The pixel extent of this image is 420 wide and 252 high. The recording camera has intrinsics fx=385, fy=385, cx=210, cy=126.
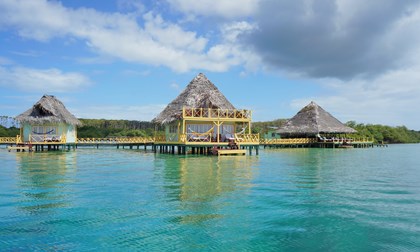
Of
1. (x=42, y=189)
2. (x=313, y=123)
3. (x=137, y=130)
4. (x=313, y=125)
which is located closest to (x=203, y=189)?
(x=42, y=189)

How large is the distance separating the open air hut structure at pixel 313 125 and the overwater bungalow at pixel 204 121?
726 inches

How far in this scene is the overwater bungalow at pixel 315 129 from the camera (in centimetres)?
4788

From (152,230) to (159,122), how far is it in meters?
24.9

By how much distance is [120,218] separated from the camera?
28.7 ft

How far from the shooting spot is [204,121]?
29531 millimetres

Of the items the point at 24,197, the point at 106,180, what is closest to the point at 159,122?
the point at 106,180

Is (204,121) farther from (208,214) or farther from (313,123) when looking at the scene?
(313,123)

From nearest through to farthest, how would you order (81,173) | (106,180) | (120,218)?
1. (120,218)
2. (106,180)
3. (81,173)

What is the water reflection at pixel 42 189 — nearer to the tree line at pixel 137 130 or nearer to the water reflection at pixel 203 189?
the water reflection at pixel 203 189

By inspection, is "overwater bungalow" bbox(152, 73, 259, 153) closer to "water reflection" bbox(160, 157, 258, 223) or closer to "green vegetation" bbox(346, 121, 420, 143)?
"water reflection" bbox(160, 157, 258, 223)

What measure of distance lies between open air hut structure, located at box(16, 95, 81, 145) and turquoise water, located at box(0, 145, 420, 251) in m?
22.0

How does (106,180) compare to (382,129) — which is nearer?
(106,180)

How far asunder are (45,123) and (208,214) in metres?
31.4

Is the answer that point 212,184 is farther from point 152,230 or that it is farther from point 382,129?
point 382,129
